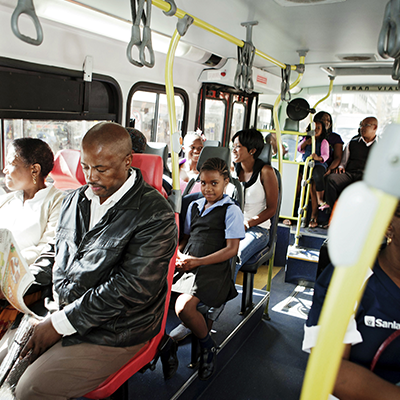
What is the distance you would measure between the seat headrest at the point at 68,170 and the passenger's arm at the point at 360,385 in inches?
73.8

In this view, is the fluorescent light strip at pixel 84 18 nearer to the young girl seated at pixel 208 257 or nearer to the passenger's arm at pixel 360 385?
the young girl seated at pixel 208 257

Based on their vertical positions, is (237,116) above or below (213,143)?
above

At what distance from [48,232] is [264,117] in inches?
253

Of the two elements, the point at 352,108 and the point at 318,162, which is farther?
the point at 352,108

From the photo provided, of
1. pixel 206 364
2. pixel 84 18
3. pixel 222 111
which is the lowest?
pixel 206 364

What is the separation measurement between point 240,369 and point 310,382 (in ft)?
8.64

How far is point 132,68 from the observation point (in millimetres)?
3955

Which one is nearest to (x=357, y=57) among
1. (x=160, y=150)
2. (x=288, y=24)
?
(x=288, y=24)

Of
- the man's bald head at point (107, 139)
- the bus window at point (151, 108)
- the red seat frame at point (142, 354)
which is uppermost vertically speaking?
the bus window at point (151, 108)

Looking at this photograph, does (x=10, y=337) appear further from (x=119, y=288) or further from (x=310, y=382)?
(x=310, y=382)

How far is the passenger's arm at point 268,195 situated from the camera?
3.33 m

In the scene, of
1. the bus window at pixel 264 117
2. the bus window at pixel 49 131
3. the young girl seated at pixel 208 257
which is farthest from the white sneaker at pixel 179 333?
the bus window at pixel 264 117

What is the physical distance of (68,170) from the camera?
2.56 metres

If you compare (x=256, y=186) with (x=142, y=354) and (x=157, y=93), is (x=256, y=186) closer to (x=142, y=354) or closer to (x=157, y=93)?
(x=157, y=93)
